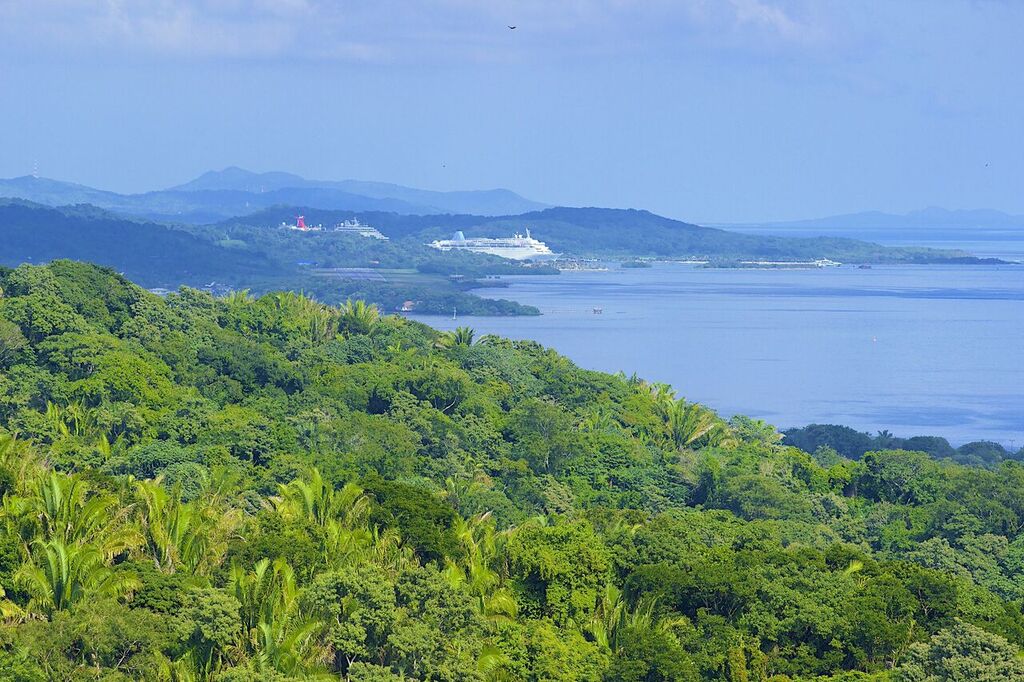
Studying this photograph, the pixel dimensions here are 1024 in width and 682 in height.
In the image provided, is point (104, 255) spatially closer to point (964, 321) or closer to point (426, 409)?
point (964, 321)

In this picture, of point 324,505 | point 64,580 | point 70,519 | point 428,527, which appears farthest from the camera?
point 324,505

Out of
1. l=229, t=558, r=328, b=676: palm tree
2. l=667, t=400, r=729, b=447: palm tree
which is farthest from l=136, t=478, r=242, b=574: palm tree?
l=667, t=400, r=729, b=447: palm tree

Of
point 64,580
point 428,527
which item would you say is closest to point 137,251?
point 428,527

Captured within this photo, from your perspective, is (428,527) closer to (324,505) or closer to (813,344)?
(324,505)

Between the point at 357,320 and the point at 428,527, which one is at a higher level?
the point at 357,320

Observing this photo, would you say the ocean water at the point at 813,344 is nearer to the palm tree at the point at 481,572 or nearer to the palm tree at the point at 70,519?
the palm tree at the point at 481,572

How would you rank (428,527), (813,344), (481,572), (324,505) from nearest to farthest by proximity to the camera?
1. (481,572)
2. (428,527)
3. (324,505)
4. (813,344)

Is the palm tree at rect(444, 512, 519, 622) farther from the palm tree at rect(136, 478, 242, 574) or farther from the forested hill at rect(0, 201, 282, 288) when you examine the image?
the forested hill at rect(0, 201, 282, 288)
